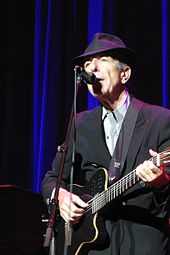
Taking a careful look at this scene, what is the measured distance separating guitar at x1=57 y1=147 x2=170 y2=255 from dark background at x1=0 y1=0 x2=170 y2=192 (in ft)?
3.76

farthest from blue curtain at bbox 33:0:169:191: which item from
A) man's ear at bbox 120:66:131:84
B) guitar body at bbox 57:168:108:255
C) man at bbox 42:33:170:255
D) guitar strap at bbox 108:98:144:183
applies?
guitar body at bbox 57:168:108:255

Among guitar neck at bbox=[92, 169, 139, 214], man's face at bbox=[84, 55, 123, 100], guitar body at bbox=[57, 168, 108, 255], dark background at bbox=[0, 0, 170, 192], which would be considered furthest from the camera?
dark background at bbox=[0, 0, 170, 192]

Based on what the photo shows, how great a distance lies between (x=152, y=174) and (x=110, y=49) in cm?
Answer: 94

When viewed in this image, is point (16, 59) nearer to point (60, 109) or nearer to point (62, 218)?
point (60, 109)

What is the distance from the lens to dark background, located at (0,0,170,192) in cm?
378

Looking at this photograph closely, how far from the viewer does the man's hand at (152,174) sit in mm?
2281

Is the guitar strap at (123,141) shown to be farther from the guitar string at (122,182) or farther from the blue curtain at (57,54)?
the blue curtain at (57,54)

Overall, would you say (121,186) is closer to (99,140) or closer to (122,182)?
(122,182)

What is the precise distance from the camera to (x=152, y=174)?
2.29 meters

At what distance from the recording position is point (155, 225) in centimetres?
250

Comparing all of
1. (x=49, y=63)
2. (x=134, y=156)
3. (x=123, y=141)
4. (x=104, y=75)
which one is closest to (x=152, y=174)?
(x=134, y=156)

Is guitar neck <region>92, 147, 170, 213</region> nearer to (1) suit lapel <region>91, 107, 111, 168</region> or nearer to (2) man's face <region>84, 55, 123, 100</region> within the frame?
(1) suit lapel <region>91, 107, 111, 168</region>

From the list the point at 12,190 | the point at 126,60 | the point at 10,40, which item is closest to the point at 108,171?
the point at 126,60

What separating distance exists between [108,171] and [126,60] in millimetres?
731
